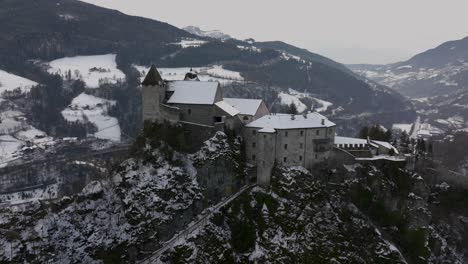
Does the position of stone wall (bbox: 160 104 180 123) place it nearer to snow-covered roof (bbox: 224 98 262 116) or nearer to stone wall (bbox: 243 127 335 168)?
snow-covered roof (bbox: 224 98 262 116)

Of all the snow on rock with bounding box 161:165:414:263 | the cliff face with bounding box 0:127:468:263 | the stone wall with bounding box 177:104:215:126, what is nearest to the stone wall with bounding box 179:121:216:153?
the cliff face with bounding box 0:127:468:263

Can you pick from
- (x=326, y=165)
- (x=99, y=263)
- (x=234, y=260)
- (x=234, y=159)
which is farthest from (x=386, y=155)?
(x=99, y=263)

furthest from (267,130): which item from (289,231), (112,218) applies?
(112,218)

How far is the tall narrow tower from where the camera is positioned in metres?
96.6

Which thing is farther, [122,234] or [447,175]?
[447,175]

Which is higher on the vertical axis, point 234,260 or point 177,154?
point 177,154

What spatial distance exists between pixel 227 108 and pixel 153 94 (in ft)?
59.5

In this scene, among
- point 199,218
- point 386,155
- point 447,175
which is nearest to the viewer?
point 199,218

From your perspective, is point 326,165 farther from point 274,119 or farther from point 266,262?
point 266,262

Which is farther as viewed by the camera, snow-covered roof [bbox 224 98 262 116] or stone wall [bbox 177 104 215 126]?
snow-covered roof [bbox 224 98 262 116]

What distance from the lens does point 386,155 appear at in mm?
99062

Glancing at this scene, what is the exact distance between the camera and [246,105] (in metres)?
103

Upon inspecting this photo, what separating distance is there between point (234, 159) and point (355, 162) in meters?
28.2

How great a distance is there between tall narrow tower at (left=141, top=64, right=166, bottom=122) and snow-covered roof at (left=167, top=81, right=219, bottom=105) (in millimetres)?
3122
